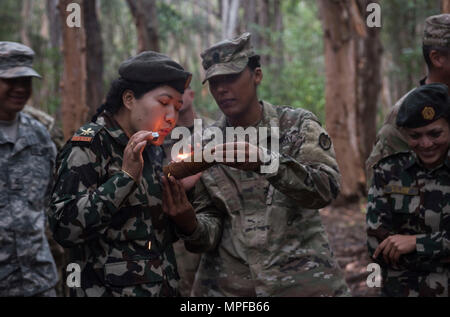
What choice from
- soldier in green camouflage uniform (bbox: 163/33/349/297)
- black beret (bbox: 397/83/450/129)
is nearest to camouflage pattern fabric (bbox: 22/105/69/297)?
soldier in green camouflage uniform (bbox: 163/33/349/297)

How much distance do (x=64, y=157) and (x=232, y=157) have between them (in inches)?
34.7

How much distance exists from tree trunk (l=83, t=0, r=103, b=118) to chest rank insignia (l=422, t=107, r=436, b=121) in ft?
24.1

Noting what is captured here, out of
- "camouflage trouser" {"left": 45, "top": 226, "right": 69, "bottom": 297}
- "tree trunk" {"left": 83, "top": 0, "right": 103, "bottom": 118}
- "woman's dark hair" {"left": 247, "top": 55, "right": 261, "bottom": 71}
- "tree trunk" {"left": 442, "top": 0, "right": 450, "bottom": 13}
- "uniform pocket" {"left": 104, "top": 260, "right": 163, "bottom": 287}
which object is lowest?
"camouflage trouser" {"left": 45, "top": 226, "right": 69, "bottom": 297}

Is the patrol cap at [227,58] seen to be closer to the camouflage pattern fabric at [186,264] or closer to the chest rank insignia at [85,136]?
the chest rank insignia at [85,136]

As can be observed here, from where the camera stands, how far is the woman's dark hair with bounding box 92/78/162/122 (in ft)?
10.2

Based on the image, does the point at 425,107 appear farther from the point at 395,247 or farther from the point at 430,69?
the point at 395,247

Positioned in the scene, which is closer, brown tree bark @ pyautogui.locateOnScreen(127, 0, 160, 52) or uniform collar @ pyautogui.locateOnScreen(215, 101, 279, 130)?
uniform collar @ pyautogui.locateOnScreen(215, 101, 279, 130)

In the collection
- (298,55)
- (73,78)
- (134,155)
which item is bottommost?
(134,155)

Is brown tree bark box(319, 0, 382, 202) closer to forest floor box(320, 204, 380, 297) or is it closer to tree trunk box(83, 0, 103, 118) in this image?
forest floor box(320, 204, 380, 297)

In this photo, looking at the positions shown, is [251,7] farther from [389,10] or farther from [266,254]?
[266,254]

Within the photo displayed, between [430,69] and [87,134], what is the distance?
6.71 ft

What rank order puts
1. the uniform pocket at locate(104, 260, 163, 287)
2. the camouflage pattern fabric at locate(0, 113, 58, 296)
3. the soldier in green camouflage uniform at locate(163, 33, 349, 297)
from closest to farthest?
1. the uniform pocket at locate(104, 260, 163, 287)
2. the soldier in green camouflage uniform at locate(163, 33, 349, 297)
3. the camouflage pattern fabric at locate(0, 113, 58, 296)

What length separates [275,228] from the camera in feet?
10.7

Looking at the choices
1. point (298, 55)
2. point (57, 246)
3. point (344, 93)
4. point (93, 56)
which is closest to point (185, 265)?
point (57, 246)
